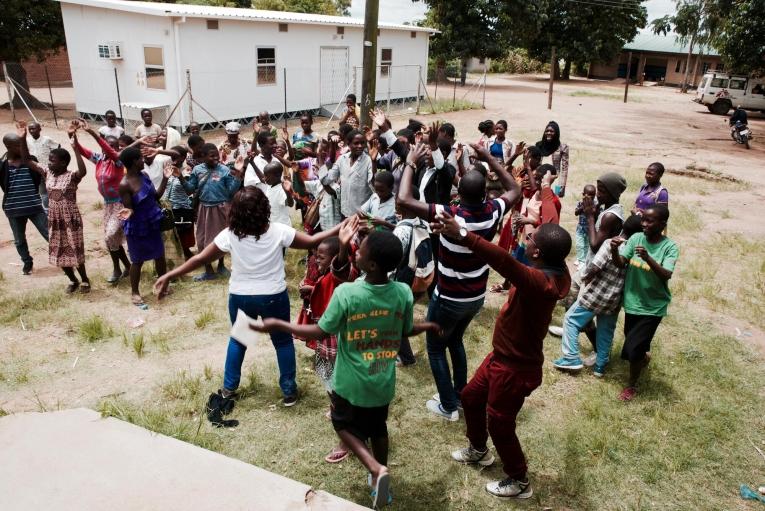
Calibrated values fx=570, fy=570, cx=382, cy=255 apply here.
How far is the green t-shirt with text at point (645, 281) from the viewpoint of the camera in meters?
4.24

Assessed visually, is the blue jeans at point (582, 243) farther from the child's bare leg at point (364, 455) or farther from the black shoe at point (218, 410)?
the black shoe at point (218, 410)

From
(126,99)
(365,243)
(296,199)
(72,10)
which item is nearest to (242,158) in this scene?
(296,199)

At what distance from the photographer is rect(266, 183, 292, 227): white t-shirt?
19.6ft

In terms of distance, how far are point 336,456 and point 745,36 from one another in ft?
81.5

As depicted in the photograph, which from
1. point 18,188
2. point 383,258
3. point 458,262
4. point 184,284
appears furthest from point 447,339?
point 18,188

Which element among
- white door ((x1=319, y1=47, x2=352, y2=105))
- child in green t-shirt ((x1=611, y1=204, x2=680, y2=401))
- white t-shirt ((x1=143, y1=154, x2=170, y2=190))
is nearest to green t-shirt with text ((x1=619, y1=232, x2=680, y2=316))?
child in green t-shirt ((x1=611, y1=204, x2=680, y2=401))

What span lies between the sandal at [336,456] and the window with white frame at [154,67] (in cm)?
1519

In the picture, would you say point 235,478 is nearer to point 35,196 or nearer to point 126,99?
point 35,196

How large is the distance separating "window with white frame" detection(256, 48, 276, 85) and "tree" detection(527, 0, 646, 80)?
2527 centimetres

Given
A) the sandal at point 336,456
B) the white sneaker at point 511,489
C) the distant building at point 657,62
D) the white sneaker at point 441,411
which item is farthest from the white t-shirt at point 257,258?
the distant building at point 657,62

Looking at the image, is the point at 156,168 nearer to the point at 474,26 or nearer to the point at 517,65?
the point at 474,26

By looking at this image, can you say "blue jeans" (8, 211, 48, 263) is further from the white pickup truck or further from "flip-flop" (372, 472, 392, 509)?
the white pickup truck

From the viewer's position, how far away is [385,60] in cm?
2412

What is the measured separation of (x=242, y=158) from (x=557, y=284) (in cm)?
427
